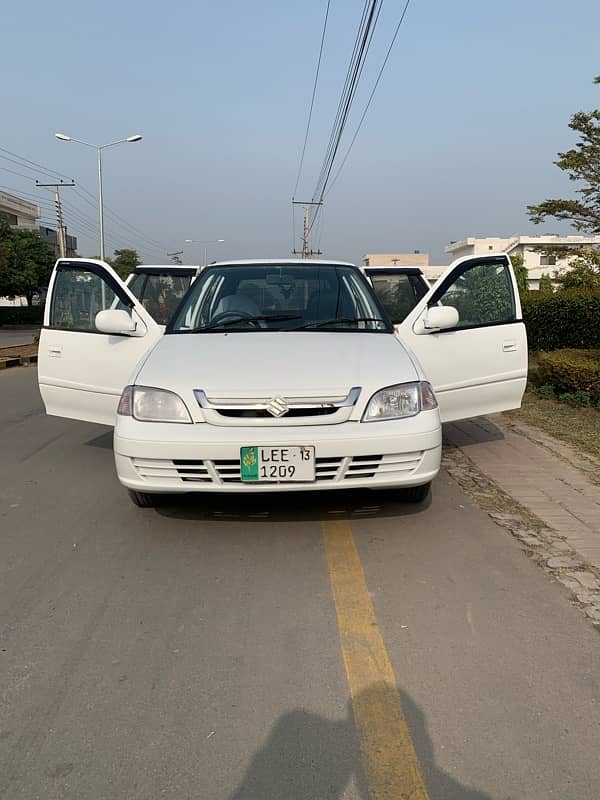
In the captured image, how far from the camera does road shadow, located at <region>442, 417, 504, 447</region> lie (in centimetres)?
685

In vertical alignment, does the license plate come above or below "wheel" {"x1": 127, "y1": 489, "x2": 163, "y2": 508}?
above

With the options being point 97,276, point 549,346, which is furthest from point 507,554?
point 549,346

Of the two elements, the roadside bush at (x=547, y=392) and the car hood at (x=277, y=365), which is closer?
the car hood at (x=277, y=365)

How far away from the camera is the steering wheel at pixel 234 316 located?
4887mm

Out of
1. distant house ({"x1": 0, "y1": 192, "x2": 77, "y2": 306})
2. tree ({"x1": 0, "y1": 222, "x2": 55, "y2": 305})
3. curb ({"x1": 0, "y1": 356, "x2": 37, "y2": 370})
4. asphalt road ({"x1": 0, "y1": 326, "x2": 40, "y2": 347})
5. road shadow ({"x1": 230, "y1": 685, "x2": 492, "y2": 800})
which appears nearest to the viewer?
road shadow ({"x1": 230, "y1": 685, "x2": 492, "y2": 800})

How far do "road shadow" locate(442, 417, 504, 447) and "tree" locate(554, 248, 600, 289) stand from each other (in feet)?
26.8

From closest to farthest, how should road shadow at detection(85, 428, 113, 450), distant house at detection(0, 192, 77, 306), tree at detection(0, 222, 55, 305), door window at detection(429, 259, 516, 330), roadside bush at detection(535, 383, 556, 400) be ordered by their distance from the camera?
door window at detection(429, 259, 516, 330)
road shadow at detection(85, 428, 113, 450)
roadside bush at detection(535, 383, 556, 400)
tree at detection(0, 222, 55, 305)
distant house at detection(0, 192, 77, 306)

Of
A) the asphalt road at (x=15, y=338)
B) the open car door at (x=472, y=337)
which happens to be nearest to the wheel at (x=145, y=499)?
the open car door at (x=472, y=337)

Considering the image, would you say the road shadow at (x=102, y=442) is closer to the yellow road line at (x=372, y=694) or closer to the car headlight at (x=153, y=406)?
the car headlight at (x=153, y=406)

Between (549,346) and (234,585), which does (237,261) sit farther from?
(549,346)

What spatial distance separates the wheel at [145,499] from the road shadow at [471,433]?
3.26 m

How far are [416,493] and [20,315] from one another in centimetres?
5092

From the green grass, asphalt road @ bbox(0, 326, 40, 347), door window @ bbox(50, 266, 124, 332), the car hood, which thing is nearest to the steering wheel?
the car hood

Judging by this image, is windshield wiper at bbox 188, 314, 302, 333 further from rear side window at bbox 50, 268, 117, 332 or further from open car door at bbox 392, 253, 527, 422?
rear side window at bbox 50, 268, 117, 332
